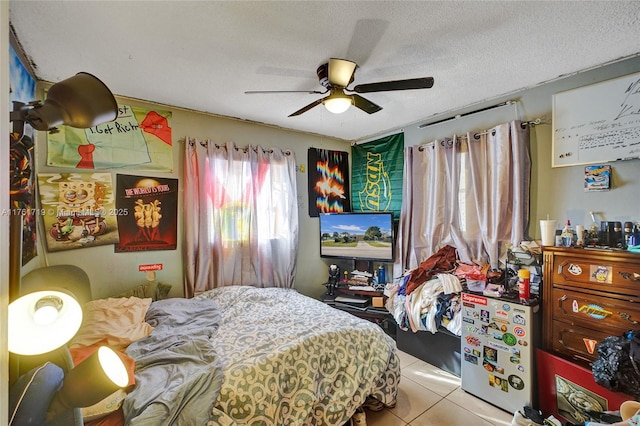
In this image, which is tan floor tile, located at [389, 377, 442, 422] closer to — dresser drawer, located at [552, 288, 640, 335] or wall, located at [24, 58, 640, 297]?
dresser drawer, located at [552, 288, 640, 335]

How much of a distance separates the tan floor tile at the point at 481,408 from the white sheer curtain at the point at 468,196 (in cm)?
106

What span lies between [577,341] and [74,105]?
2.75m

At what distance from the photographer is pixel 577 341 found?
175 centimetres

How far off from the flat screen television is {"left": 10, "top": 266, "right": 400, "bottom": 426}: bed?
4.09 feet

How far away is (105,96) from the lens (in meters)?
0.86

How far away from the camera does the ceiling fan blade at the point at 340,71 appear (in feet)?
5.53

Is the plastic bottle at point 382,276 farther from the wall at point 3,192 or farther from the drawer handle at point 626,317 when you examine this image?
the wall at point 3,192

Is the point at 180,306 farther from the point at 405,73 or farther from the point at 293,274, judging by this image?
the point at 405,73

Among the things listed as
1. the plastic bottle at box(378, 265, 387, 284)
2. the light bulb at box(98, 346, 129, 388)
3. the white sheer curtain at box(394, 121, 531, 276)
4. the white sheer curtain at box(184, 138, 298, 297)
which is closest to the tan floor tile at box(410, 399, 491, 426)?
the white sheer curtain at box(394, 121, 531, 276)

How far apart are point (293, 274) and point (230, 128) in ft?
5.87

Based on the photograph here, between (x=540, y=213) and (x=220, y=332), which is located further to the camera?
(x=540, y=213)

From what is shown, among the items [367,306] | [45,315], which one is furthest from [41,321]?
[367,306]

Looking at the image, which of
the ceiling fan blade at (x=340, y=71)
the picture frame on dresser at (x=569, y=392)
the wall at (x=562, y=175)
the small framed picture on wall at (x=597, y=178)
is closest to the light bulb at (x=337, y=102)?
the ceiling fan blade at (x=340, y=71)

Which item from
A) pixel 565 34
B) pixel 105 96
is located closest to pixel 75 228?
pixel 105 96
